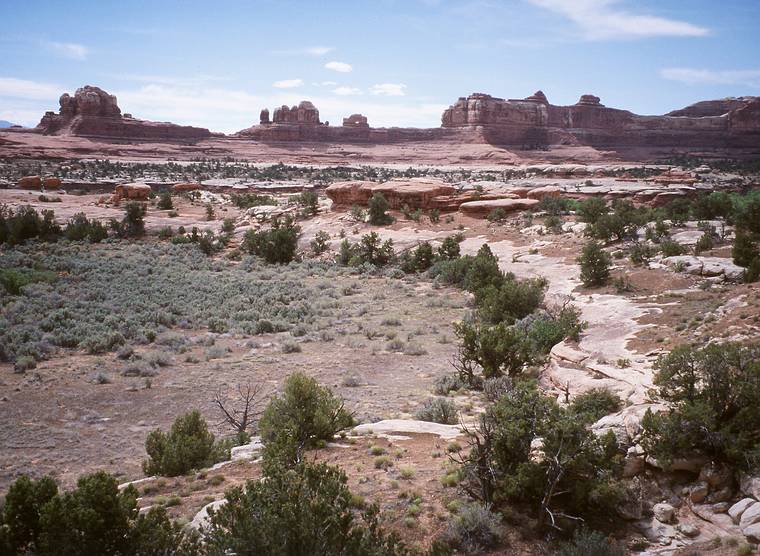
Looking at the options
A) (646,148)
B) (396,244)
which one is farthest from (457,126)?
(396,244)

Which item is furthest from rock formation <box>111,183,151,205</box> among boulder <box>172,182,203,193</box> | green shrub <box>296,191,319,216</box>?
green shrub <box>296,191,319,216</box>

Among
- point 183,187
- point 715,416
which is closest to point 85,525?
point 715,416

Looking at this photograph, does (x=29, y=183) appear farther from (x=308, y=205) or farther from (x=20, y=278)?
(x=20, y=278)

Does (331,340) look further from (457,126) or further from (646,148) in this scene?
(646,148)

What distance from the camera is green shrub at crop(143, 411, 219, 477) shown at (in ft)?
22.7

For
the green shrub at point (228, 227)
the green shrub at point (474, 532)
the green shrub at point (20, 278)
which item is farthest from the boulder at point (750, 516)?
the green shrub at point (228, 227)

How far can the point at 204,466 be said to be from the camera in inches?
277

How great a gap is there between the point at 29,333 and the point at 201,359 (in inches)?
178

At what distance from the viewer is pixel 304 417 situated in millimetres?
7664

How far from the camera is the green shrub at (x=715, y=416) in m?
5.40

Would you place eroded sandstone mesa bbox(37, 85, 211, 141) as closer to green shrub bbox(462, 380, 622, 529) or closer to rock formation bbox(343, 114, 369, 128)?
rock formation bbox(343, 114, 369, 128)

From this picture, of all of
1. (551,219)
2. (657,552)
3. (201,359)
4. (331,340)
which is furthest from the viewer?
(551,219)

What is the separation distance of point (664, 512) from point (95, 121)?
89.6m

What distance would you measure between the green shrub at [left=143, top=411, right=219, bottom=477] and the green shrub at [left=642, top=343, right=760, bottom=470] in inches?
222
